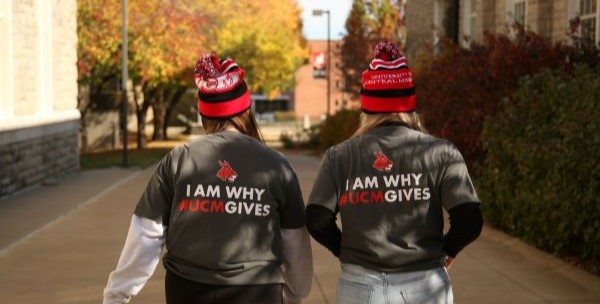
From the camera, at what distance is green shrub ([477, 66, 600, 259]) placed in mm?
9125

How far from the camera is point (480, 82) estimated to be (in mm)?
14266

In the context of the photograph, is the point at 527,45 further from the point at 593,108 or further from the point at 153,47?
the point at 153,47

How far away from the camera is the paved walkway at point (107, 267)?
8570mm

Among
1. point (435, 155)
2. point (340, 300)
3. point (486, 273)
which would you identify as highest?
point (435, 155)

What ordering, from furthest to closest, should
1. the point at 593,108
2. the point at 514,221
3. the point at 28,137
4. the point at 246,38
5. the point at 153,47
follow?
1. the point at 246,38
2. the point at 153,47
3. the point at 28,137
4. the point at 514,221
5. the point at 593,108

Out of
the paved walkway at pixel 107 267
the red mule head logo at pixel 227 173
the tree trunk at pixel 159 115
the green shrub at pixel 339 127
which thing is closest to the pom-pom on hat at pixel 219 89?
the red mule head logo at pixel 227 173

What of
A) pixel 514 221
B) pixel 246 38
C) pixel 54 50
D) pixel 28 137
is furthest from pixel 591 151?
pixel 246 38

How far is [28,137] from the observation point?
18.1m

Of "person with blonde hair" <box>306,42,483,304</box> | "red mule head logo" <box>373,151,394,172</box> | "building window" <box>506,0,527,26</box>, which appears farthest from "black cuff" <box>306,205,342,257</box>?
"building window" <box>506,0,527,26</box>

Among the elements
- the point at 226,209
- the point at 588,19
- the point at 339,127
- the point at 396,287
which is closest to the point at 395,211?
the point at 396,287

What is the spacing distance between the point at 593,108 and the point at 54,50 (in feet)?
46.9

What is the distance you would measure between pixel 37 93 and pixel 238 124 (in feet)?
52.0

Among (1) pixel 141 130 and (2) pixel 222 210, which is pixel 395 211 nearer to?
(2) pixel 222 210

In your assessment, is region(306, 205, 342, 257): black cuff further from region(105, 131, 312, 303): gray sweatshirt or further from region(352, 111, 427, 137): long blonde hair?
region(352, 111, 427, 137): long blonde hair
